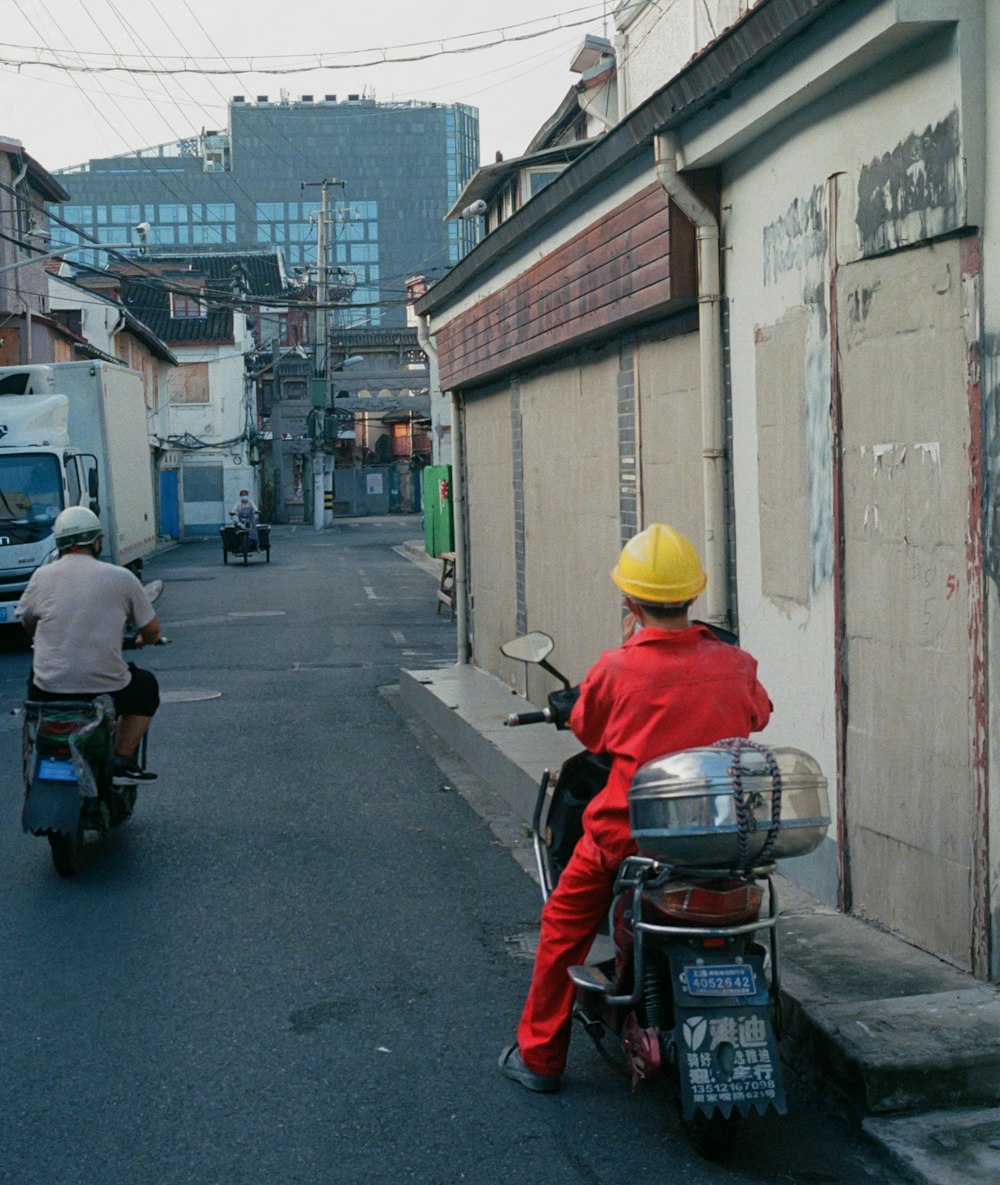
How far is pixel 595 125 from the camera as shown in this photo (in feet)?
87.8

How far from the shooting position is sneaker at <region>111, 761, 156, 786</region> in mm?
8359

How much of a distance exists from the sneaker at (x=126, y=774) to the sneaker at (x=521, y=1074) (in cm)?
383

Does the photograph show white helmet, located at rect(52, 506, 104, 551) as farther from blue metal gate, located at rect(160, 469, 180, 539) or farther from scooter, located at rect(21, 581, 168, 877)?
blue metal gate, located at rect(160, 469, 180, 539)

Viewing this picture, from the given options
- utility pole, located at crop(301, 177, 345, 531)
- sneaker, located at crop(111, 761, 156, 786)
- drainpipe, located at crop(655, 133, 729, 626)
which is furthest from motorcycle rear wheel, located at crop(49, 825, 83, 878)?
utility pole, located at crop(301, 177, 345, 531)

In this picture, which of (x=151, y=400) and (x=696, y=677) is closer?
(x=696, y=677)

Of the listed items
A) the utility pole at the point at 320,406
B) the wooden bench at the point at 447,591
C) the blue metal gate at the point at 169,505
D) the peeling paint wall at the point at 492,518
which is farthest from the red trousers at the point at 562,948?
the utility pole at the point at 320,406

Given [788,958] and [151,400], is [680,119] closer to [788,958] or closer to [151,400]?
[788,958]

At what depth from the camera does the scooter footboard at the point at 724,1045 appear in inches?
163

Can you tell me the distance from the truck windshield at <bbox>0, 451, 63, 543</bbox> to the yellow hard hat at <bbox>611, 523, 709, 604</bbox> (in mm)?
17397

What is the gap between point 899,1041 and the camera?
184 inches

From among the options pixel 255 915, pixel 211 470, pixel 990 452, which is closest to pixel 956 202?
pixel 990 452

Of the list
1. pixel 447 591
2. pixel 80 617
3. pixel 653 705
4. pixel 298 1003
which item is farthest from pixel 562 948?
pixel 447 591

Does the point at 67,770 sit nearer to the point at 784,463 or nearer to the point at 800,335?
the point at 784,463

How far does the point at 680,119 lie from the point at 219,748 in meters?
6.25
